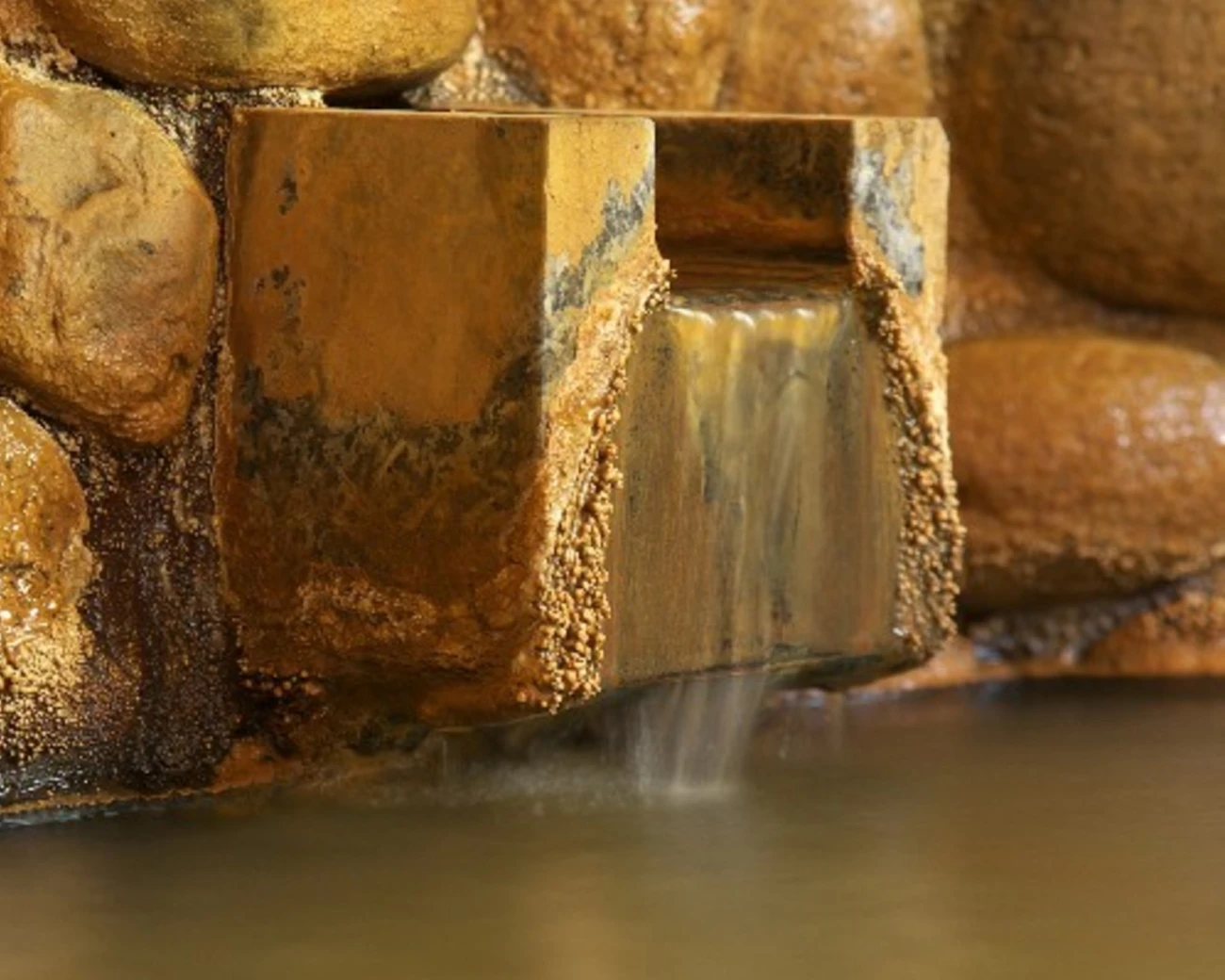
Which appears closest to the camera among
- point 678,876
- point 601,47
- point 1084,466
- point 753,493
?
point 678,876

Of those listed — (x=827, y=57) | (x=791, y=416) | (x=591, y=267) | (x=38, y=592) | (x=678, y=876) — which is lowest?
(x=678, y=876)

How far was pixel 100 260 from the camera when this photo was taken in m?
2.85

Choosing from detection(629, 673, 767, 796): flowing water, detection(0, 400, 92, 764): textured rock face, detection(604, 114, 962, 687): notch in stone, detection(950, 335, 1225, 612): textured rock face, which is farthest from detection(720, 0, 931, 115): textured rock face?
detection(0, 400, 92, 764): textured rock face

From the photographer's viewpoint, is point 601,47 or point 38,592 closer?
point 38,592

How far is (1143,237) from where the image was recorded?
155 inches

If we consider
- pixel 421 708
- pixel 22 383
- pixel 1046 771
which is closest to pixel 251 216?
pixel 22 383

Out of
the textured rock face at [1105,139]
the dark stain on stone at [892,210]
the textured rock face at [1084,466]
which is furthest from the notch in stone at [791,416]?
the textured rock face at [1105,139]

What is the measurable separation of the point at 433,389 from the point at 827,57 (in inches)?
49.0

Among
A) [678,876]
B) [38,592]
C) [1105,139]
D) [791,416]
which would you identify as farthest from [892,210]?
[38,592]

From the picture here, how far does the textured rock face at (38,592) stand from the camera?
9.40 ft

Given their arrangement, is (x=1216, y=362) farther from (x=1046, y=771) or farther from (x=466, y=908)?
(x=466, y=908)

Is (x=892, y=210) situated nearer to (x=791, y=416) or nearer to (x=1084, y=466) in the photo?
(x=791, y=416)

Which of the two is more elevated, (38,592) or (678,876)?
(38,592)

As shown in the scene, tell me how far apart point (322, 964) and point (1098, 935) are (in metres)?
0.69
